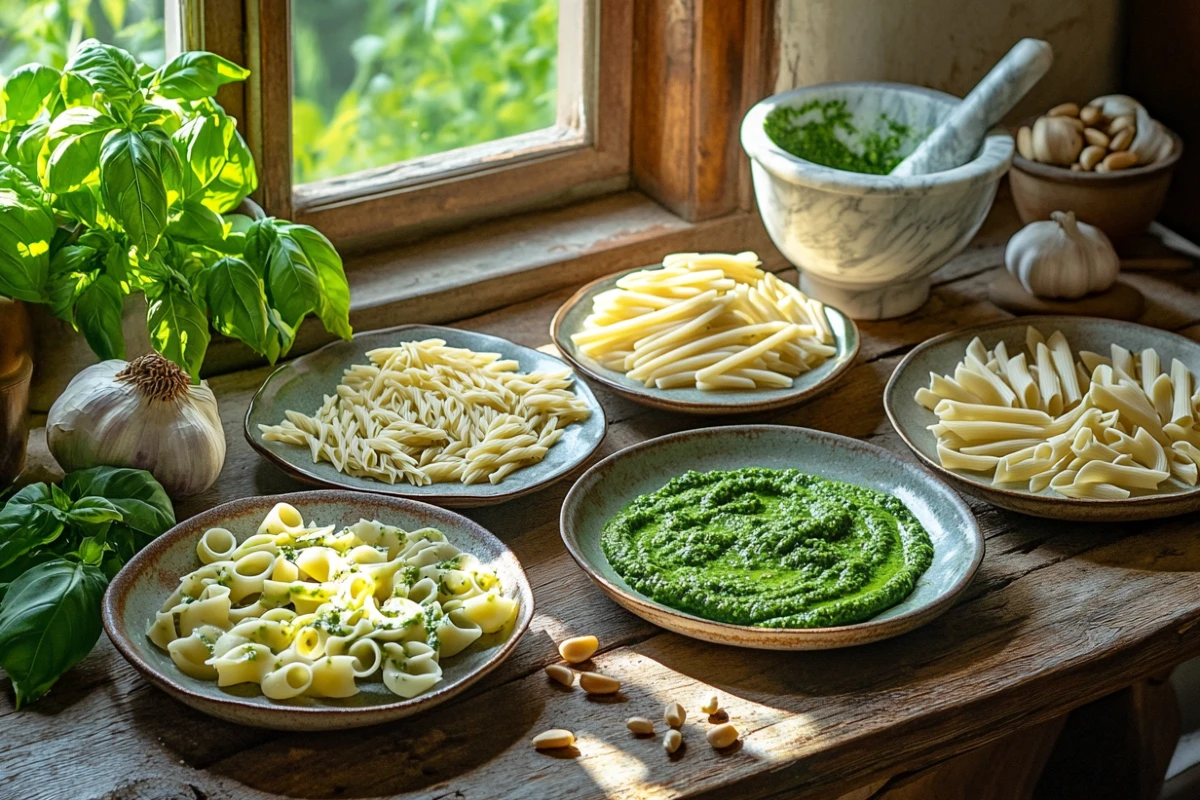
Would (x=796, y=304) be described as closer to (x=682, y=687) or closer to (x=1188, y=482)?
(x=1188, y=482)

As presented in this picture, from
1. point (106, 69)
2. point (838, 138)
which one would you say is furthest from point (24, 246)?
point (838, 138)

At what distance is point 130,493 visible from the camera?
1.45 m

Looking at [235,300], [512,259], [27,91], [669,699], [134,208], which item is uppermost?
[27,91]

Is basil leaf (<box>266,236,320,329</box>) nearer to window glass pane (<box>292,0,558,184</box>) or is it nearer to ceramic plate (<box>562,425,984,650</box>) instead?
ceramic plate (<box>562,425,984,650</box>)

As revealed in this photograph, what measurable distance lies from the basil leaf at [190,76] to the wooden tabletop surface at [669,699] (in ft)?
Result: 1.55

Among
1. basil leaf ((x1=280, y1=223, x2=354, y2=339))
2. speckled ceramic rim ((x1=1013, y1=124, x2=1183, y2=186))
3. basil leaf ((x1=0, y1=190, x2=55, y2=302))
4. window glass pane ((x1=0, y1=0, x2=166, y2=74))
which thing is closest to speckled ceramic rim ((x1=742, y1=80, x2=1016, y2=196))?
speckled ceramic rim ((x1=1013, y1=124, x2=1183, y2=186))

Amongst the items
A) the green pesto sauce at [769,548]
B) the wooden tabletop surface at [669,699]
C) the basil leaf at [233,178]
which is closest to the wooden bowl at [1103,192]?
the wooden tabletop surface at [669,699]

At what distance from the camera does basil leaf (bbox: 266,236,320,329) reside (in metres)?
1.59

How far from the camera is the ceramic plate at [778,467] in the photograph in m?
1.37

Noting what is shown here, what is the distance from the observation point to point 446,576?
4.57 ft

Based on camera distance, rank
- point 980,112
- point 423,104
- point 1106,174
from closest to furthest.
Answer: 1. point 980,112
2. point 1106,174
3. point 423,104

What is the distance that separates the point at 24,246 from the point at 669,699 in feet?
2.80

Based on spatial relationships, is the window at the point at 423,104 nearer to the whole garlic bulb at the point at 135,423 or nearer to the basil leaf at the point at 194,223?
the basil leaf at the point at 194,223

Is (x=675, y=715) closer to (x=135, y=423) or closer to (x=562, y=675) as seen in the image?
(x=562, y=675)
